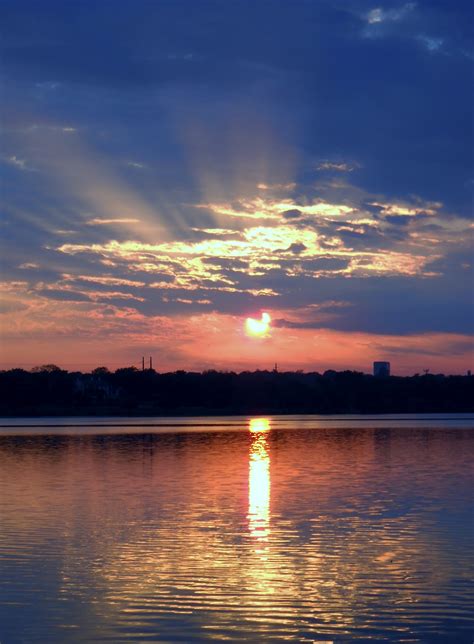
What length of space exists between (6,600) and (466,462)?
137ft

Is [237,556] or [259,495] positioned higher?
[259,495]

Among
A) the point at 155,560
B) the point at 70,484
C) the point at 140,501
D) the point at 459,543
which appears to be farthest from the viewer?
the point at 70,484

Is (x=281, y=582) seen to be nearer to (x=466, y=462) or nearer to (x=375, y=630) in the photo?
(x=375, y=630)

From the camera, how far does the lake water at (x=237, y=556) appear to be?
1792 centimetres

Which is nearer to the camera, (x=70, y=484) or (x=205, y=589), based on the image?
(x=205, y=589)

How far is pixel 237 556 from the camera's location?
24.8 meters

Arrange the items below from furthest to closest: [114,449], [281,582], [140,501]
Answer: [114,449] → [140,501] → [281,582]

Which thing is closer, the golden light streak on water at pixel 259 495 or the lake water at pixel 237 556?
the lake water at pixel 237 556

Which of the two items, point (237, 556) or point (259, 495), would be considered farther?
point (259, 495)

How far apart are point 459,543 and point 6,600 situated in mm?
12769

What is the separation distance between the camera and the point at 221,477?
4869cm

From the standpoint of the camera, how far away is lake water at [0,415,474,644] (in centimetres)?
1792

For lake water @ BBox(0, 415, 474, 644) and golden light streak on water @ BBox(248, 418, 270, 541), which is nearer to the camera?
lake water @ BBox(0, 415, 474, 644)

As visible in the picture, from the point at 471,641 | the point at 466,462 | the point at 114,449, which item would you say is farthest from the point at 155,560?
the point at 114,449
